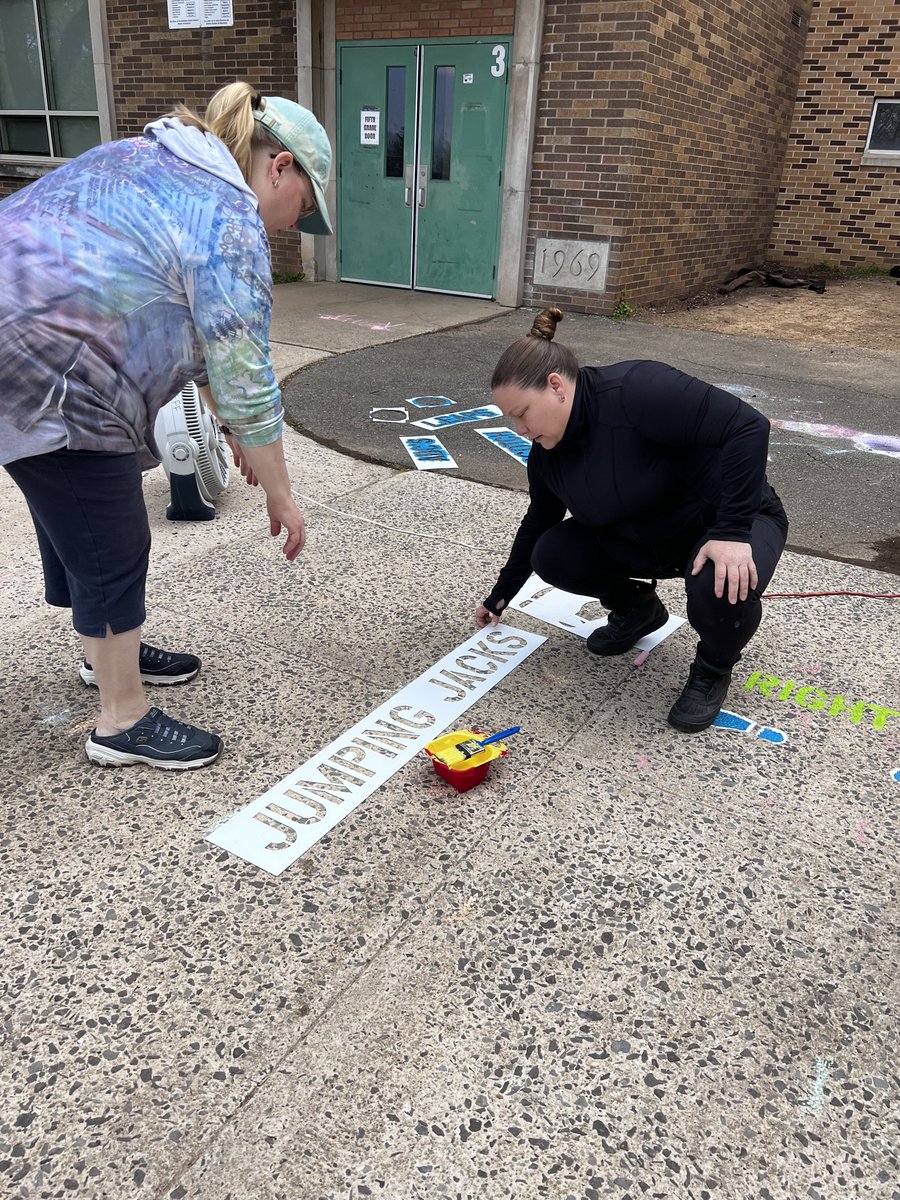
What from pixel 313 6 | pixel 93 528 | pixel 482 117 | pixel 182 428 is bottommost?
pixel 182 428

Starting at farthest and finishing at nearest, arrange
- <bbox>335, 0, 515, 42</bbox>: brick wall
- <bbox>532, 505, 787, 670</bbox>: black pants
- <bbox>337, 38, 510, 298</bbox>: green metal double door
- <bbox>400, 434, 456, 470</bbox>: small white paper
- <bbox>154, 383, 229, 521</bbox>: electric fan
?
<bbox>337, 38, 510, 298</bbox>: green metal double door < <bbox>335, 0, 515, 42</bbox>: brick wall < <bbox>400, 434, 456, 470</bbox>: small white paper < <bbox>154, 383, 229, 521</bbox>: electric fan < <bbox>532, 505, 787, 670</bbox>: black pants

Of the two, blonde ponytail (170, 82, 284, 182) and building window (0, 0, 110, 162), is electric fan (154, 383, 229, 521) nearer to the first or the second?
blonde ponytail (170, 82, 284, 182)

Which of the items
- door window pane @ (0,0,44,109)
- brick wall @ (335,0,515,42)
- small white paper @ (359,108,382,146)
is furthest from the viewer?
door window pane @ (0,0,44,109)

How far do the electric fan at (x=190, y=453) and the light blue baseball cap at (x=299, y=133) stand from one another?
1.85 metres

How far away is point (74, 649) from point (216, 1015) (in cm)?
158

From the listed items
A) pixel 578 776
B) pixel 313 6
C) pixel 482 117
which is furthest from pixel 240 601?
pixel 313 6

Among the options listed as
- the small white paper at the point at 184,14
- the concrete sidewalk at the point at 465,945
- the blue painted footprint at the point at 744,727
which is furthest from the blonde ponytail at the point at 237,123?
the small white paper at the point at 184,14

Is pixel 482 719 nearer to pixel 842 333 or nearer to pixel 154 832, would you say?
pixel 154 832

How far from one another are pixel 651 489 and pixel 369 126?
8911 mm

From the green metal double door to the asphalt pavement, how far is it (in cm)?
118

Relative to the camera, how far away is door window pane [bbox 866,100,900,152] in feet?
39.4

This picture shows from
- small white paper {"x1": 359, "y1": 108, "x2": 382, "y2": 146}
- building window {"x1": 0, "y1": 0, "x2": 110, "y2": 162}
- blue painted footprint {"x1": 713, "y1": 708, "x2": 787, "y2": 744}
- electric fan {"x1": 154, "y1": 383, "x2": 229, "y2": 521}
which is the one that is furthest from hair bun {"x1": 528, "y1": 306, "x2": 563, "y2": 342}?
building window {"x1": 0, "y1": 0, "x2": 110, "y2": 162}

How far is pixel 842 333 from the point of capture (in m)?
9.25

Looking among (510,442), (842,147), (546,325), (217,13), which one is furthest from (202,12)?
(546,325)
